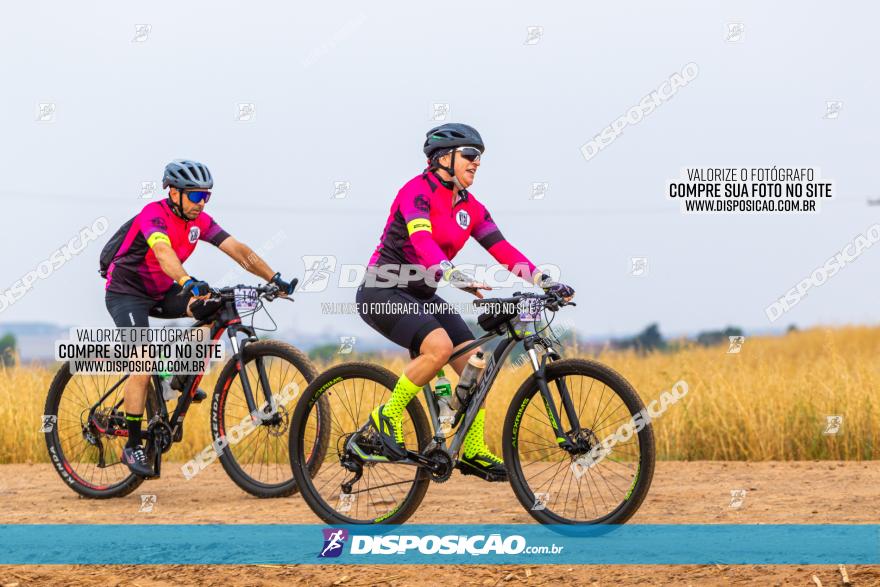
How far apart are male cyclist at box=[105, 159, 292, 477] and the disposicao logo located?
2051 millimetres

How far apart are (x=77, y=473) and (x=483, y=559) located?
4.58 meters

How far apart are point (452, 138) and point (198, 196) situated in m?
2.51

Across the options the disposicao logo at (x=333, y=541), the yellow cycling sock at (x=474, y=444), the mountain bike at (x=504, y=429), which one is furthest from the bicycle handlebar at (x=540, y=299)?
the disposicao logo at (x=333, y=541)

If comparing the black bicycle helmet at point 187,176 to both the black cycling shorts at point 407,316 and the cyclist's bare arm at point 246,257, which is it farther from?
the black cycling shorts at point 407,316

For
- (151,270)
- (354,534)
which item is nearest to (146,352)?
(151,270)

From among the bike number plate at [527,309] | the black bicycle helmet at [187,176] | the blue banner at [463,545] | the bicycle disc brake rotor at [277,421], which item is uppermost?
the black bicycle helmet at [187,176]

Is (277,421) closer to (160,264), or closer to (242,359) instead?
(242,359)

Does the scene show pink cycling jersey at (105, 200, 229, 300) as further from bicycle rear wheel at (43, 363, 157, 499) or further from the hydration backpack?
bicycle rear wheel at (43, 363, 157, 499)

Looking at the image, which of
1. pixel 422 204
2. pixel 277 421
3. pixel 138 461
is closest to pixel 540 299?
pixel 422 204

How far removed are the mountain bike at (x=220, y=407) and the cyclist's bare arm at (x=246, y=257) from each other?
27cm

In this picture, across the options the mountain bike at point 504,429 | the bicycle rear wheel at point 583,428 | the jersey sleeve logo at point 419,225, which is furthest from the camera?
the jersey sleeve logo at point 419,225

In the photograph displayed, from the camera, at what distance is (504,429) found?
7184 millimetres

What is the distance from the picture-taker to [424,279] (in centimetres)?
735

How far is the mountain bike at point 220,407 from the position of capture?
8.59m
